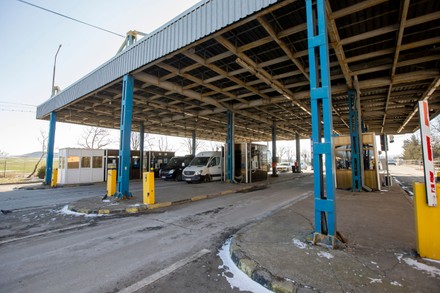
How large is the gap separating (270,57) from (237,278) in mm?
9087

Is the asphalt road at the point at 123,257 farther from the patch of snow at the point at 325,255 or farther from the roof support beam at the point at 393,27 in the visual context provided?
the roof support beam at the point at 393,27

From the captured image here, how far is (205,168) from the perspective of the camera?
16406 mm

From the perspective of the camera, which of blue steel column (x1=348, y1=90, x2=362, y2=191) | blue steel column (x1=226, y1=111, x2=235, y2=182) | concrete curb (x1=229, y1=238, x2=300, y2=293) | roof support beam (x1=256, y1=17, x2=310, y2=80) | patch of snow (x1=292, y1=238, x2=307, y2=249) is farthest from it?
blue steel column (x1=226, y1=111, x2=235, y2=182)

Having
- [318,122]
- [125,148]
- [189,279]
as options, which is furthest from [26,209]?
[318,122]

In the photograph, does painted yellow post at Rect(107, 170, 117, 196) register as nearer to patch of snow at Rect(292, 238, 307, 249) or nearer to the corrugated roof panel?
the corrugated roof panel

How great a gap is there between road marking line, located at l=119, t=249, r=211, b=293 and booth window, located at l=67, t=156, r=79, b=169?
17.3m

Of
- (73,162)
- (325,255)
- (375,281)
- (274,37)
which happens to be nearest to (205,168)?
(73,162)

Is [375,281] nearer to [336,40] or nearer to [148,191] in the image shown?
[148,191]

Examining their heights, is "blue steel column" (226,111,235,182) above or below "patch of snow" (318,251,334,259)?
above

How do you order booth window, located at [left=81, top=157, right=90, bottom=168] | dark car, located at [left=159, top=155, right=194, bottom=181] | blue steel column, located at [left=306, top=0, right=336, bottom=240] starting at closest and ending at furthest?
blue steel column, located at [left=306, top=0, right=336, bottom=240]
booth window, located at [left=81, top=157, right=90, bottom=168]
dark car, located at [left=159, top=155, right=194, bottom=181]

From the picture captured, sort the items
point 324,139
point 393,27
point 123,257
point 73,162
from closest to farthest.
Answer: point 123,257 < point 324,139 < point 393,27 < point 73,162

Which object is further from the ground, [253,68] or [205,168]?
[253,68]

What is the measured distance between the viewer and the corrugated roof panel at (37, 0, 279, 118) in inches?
254

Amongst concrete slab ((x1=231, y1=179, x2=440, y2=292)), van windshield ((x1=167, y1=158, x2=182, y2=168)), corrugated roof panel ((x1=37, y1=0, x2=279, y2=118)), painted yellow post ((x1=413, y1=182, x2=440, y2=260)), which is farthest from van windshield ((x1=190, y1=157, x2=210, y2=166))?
painted yellow post ((x1=413, y1=182, x2=440, y2=260))
